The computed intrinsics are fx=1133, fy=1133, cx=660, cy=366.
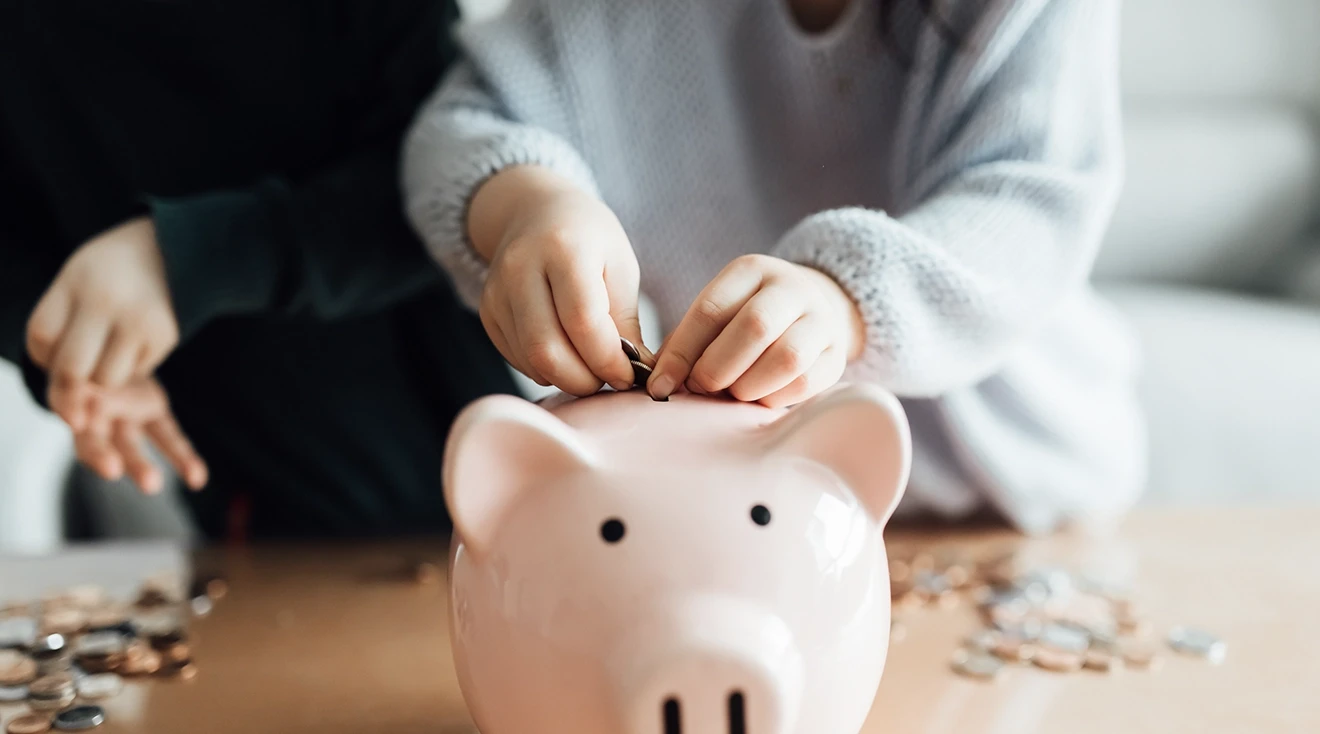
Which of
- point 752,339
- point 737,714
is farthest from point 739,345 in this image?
point 737,714

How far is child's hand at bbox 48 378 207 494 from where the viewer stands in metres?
0.55

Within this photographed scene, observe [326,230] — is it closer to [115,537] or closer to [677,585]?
[677,585]

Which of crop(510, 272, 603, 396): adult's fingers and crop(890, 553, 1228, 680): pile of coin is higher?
crop(510, 272, 603, 396): adult's fingers

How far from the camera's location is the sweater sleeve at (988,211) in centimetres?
44

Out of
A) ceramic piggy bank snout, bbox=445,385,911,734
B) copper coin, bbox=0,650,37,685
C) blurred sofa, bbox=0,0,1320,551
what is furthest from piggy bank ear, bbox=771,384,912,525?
blurred sofa, bbox=0,0,1320,551

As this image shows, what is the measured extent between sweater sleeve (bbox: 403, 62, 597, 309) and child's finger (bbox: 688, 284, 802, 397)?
154mm

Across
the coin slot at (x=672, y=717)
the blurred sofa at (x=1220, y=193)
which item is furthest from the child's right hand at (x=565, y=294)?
the blurred sofa at (x=1220, y=193)

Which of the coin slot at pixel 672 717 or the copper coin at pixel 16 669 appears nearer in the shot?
the coin slot at pixel 672 717

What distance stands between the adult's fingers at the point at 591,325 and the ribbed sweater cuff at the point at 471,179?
120mm

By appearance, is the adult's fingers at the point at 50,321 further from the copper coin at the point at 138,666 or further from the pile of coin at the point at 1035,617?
the pile of coin at the point at 1035,617

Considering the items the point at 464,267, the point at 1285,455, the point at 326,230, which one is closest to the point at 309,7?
the point at 326,230

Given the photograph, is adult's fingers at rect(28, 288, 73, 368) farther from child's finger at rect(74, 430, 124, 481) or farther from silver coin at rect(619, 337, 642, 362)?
silver coin at rect(619, 337, 642, 362)

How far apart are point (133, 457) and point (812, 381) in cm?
37

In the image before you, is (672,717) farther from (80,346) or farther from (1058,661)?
(80,346)
